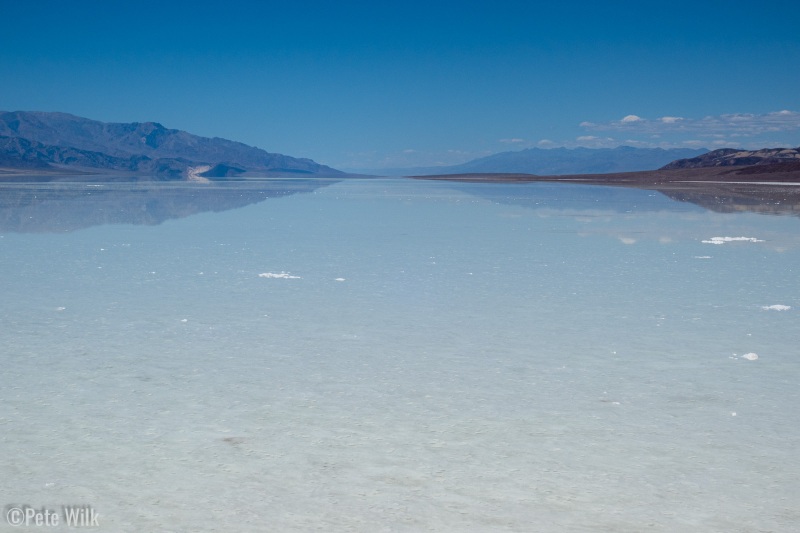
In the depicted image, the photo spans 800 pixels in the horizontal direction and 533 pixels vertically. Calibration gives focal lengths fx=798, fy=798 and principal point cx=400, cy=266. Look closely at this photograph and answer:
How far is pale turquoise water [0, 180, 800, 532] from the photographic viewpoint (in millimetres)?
3410

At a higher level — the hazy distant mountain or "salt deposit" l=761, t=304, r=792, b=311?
the hazy distant mountain

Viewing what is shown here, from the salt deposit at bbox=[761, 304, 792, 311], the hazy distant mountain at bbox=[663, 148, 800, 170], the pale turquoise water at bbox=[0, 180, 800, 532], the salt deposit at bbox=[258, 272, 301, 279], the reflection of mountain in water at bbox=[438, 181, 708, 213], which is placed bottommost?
the pale turquoise water at bbox=[0, 180, 800, 532]

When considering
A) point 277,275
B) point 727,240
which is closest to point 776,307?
point 277,275

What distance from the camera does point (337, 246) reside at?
14086 millimetres

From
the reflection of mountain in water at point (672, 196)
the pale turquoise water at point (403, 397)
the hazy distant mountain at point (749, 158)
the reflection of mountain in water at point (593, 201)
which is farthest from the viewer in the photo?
the hazy distant mountain at point (749, 158)

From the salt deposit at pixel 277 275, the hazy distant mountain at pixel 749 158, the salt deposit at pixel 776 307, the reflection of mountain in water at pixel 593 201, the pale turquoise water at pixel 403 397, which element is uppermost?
the hazy distant mountain at pixel 749 158

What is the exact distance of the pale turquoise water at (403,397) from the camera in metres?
3.41

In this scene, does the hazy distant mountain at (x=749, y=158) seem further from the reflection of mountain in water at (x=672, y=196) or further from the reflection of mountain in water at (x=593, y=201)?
the reflection of mountain in water at (x=593, y=201)

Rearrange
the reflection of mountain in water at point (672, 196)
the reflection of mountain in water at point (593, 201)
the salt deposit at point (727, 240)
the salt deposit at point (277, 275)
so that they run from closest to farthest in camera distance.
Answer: the salt deposit at point (277, 275) < the salt deposit at point (727, 240) < the reflection of mountain in water at point (593, 201) < the reflection of mountain in water at point (672, 196)

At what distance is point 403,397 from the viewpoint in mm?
4910

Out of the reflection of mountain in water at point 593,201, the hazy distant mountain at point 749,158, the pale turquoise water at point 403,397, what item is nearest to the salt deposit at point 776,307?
the pale turquoise water at point 403,397

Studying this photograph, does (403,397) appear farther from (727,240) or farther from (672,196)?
(672,196)

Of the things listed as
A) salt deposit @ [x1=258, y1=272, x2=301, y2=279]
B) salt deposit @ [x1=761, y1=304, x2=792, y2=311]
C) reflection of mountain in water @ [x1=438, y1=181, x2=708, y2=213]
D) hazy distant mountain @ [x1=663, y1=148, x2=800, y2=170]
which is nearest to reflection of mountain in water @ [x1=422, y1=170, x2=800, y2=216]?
reflection of mountain in water @ [x1=438, y1=181, x2=708, y2=213]

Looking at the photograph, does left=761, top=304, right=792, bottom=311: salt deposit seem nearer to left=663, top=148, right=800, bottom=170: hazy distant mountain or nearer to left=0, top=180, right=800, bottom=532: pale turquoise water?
left=0, top=180, right=800, bottom=532: pale turquoise water
